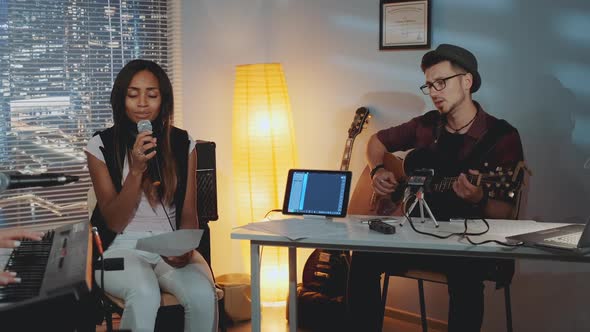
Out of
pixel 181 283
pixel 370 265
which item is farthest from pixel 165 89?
pixel 370 265

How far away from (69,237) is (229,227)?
2.58 metres

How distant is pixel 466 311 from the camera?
284 centimetres

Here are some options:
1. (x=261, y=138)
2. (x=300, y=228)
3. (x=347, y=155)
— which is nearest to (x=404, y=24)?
(x=347, y=155)

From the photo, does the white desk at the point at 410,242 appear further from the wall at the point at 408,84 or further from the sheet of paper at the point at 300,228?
the wall at the point at 408,84

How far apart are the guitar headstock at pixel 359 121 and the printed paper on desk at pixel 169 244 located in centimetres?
143

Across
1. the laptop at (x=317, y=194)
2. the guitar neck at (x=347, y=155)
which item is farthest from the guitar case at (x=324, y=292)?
the laptop at (x=317, y=194)

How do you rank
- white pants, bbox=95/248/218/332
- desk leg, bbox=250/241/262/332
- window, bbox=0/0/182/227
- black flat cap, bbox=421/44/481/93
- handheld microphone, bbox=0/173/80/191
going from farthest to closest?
window, bbox=0/0/182/227, black flat cap, bbox=421/44/481/93, desk leg, bbox=250/241/262/332, white pants, bbox=95/248/218/332, handheld microphone, bbox=0/173/80/191

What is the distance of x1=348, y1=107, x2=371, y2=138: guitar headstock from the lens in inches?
153

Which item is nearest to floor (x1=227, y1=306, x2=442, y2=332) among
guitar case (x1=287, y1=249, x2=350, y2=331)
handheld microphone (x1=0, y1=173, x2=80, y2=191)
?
guitar case (x1=287, y1=249, x2=350, y2=331)

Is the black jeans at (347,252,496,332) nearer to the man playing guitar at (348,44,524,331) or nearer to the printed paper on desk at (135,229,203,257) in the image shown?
the man playing guitar at (348,44,524,331)

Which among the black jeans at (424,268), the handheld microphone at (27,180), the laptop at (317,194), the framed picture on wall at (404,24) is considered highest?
the framed picture on wall at (404,24)

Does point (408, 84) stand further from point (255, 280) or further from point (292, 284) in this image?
point (255, 280)

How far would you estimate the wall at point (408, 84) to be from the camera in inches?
134

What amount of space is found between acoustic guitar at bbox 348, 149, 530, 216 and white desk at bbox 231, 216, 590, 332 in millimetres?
132
